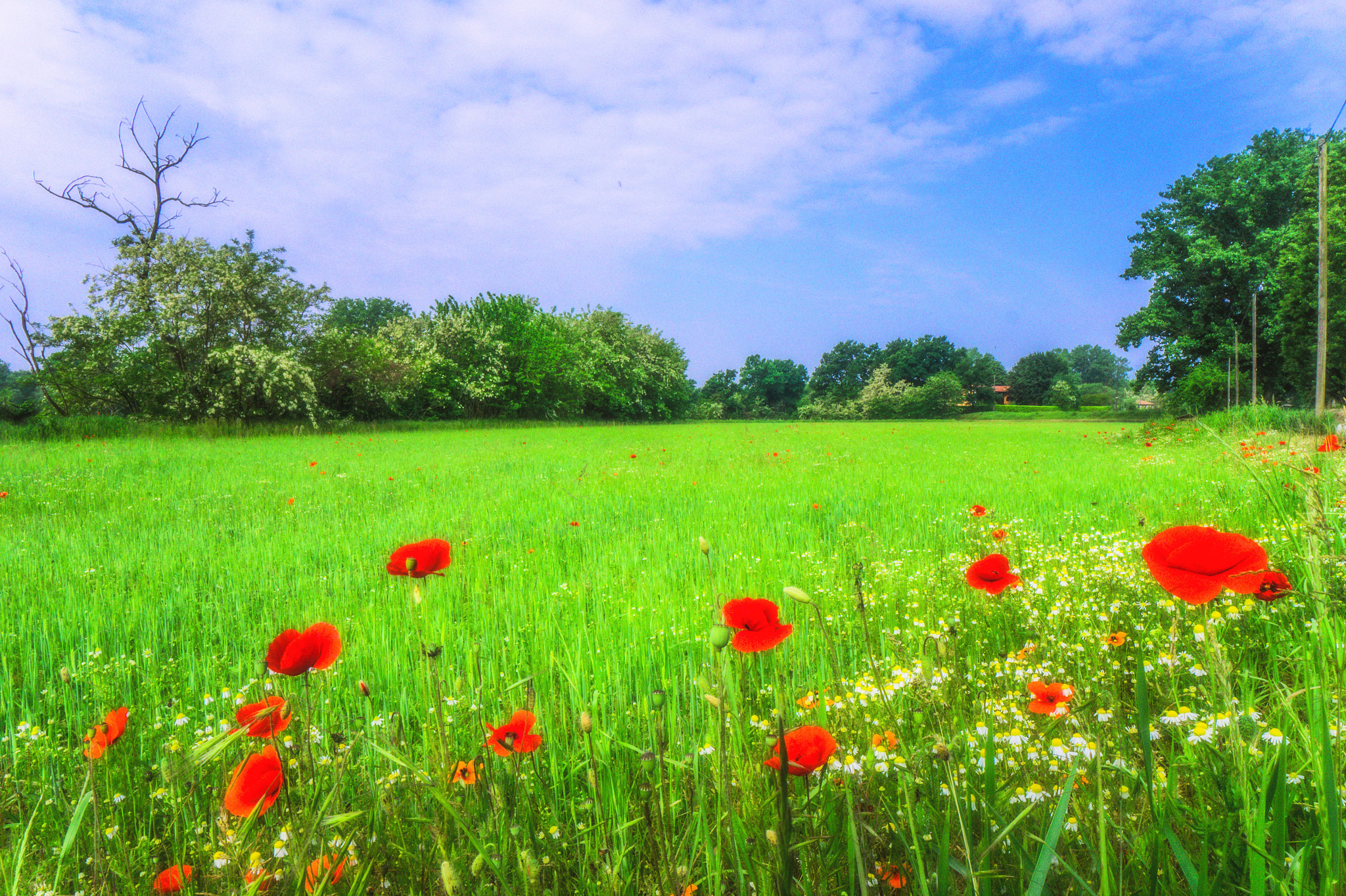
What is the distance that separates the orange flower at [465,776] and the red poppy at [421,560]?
394 mm

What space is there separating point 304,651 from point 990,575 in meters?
1.51

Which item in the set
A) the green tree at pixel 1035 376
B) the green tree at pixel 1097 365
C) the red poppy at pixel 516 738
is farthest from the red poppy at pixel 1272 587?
the green tree at pixel 1097 365

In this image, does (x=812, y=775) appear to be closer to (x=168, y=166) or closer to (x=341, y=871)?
(x=341, y=871)

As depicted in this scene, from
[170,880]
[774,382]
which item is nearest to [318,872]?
[170,880]

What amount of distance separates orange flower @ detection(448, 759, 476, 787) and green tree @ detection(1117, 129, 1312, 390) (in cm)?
3843

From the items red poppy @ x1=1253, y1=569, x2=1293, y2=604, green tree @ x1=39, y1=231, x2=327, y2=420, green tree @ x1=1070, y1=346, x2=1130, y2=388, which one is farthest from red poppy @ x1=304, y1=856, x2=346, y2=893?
green tree @ x1=1070, y1=346, x2=1130, y2=388

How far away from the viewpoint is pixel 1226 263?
27938 millimetres

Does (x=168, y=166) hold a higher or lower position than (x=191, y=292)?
higher

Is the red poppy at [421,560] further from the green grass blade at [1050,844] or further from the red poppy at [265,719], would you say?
the green grass blade at [1050,844]

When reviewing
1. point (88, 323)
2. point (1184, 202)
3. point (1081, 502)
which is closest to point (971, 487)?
point (1081, 502)

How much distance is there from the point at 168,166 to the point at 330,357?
9.37m

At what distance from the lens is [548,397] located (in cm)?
3706

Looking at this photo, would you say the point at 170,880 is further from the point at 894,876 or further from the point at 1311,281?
the point at 1311,281

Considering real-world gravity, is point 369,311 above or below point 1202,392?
above
